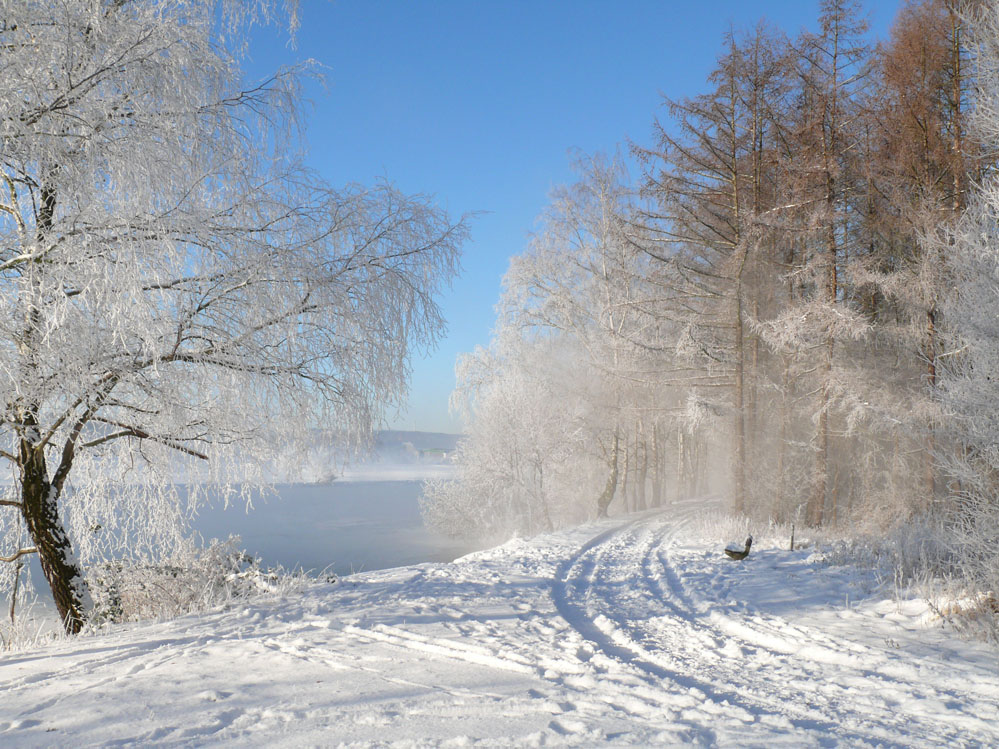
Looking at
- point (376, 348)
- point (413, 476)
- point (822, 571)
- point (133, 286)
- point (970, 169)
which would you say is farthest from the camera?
point (413, 476)

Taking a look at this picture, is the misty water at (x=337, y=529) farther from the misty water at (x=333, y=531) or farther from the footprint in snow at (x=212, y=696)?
the footprint in snow at (x=212, y=696)

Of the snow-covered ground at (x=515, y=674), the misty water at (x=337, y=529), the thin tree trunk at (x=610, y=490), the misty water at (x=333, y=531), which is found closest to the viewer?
the snow-covered ground at (x=515, y=674)

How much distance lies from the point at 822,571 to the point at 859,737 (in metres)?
4.93

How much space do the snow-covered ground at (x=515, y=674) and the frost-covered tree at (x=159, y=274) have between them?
1814mm

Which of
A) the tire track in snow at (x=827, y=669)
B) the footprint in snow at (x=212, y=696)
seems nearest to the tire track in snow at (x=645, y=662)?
the tire track in snow at (x=827, y=669)

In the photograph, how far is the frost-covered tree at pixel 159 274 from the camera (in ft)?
13.6

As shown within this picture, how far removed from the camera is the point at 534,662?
4398mm

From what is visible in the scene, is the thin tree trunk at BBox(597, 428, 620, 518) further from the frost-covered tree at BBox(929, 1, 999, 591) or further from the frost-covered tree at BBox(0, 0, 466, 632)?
the frost-covered tree at BBox(0, 0, 466, 632)

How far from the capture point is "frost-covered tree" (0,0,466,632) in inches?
163

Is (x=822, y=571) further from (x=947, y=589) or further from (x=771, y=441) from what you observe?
(x=771, y=441)

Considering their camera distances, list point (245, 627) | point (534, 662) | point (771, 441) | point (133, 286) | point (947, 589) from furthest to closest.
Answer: point (771, 441), point (947, 589), point (245, 627), point (534, 662), point (133, 286)

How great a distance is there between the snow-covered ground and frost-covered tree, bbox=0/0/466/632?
71.4 inches

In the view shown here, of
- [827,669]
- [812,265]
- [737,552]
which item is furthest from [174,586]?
[812,265]

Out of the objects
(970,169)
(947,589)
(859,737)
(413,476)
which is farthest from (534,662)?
(413,476)
